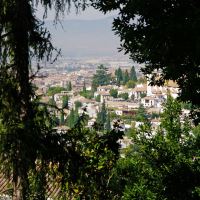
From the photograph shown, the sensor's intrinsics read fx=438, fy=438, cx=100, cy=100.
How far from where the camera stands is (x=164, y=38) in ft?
30.1

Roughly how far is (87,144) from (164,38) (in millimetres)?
3010

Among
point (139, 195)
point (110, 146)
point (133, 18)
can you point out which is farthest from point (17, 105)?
point (139, 195)

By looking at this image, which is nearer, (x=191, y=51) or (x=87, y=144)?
(x=191, y=51)

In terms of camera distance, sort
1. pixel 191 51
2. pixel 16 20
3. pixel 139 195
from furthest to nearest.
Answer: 1. pixel 139 195
2. pixel 191 51
3. pixel 16 20

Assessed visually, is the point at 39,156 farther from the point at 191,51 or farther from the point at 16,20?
the point at 191,51

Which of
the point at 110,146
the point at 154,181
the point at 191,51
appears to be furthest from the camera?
the point at 154,181

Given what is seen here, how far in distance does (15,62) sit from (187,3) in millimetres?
4099

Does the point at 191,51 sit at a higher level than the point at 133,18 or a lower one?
lower

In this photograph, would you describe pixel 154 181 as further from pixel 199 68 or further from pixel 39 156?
pixel 39 156

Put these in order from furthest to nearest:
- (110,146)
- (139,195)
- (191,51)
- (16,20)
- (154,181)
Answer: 1. (154,181)
2. (139,195)
3. (110,146)
4. (191,51)
5. (16,20)

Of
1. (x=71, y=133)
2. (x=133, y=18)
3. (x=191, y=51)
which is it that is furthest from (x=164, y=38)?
(x=71, y=133)

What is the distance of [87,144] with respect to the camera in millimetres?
10164

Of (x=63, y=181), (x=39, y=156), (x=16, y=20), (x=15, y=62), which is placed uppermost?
(x=16, y=20)

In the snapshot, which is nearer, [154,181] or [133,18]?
[133,18]
